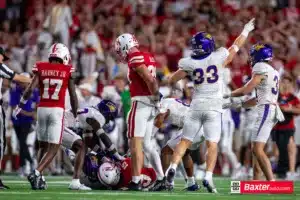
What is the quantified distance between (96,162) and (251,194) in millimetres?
2378

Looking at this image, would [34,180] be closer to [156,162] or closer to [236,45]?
[156,162]

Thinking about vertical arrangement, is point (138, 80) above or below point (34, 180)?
above

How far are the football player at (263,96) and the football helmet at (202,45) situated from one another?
719 mm

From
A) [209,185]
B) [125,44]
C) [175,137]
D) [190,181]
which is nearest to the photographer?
[209,185]

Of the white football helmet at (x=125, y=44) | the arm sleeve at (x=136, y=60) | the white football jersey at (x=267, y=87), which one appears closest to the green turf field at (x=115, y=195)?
the white football jersey at (x=267, y=87)

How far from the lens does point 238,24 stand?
23.3 metres

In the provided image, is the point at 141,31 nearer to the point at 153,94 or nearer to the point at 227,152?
the point at 227,152

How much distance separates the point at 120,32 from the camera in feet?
77.0

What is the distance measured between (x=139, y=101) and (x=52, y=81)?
1.18 m

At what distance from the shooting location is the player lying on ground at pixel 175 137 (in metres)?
14.6

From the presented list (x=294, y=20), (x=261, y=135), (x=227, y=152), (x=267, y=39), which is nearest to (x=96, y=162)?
(x=261, y=135)

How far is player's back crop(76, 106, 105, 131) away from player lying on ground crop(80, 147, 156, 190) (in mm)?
424

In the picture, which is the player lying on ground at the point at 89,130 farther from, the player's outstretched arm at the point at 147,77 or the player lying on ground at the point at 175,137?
the player's outstretched arm at the point at 147,77

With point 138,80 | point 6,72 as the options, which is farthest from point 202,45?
point 6,72
